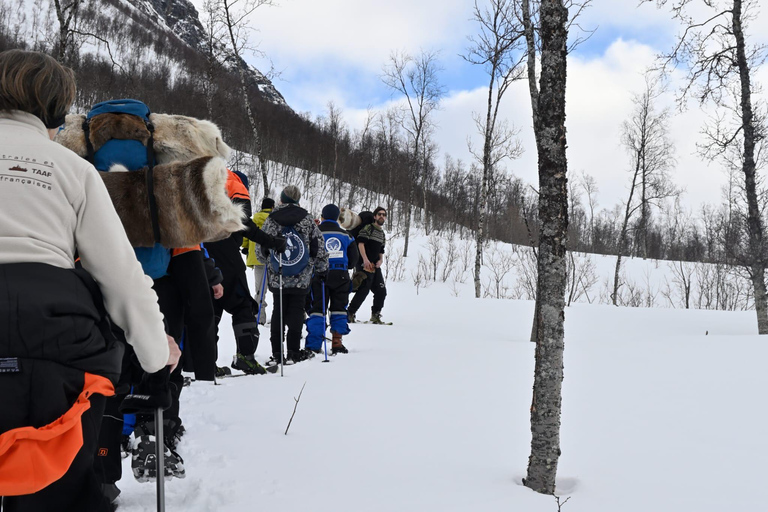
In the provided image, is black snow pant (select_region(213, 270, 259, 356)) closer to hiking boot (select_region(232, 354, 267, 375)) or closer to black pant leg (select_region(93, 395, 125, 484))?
hiking boot (select_region(232, 354, 267, 375))

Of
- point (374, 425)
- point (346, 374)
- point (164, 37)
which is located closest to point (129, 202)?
point (374, 425)

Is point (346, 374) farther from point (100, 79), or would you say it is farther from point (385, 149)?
point (385, 149)

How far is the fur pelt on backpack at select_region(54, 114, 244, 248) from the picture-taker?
2.34m

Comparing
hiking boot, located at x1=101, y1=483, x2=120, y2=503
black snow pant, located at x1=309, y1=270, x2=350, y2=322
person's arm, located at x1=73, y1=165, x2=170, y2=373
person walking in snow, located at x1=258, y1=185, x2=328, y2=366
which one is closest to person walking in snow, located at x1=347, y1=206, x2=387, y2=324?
black snow pant, located at x1=309, y1=270, x2=350, y2=322

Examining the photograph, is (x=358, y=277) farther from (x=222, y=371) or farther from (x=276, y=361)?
(x=222, y=371)

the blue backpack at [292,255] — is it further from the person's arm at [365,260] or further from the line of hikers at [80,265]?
the line of hikers at [80,265]

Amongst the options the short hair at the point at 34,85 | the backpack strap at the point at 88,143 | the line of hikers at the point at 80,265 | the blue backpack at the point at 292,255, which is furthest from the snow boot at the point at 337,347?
the short hair at the point at 34,85

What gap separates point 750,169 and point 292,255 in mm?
9959

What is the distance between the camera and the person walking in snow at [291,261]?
5.97m

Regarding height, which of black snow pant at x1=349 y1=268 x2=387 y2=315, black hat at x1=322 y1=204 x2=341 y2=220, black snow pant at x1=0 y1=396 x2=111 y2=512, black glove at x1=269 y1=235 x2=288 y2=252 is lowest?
black snow pant at x1=0 y1=396 x2=111 y2=512

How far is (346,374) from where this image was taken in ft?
18.1

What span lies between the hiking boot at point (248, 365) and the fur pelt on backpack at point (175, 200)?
3.40m

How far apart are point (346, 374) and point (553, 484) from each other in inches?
117

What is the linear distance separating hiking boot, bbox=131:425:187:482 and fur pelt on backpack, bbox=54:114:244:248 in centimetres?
108
